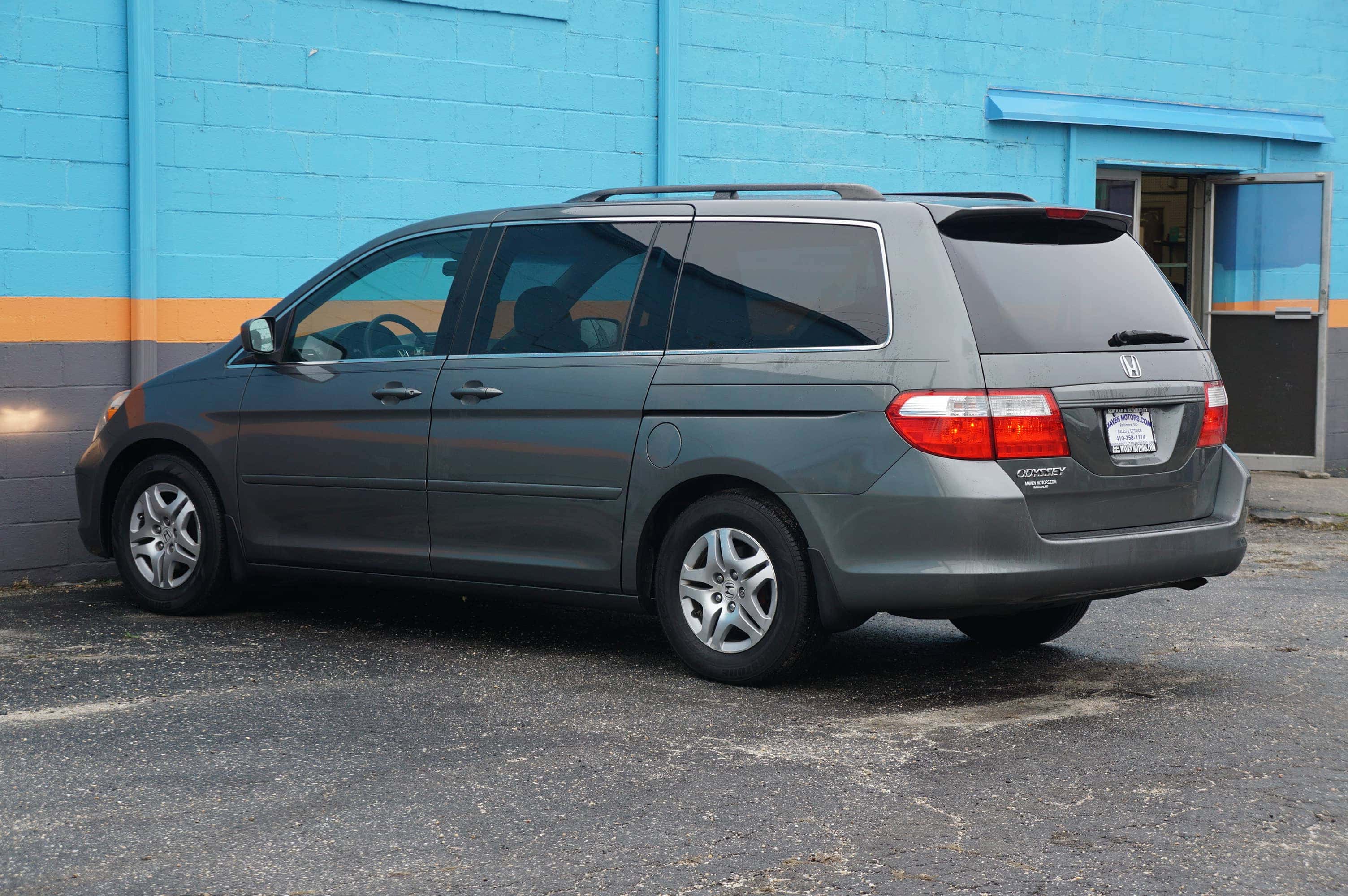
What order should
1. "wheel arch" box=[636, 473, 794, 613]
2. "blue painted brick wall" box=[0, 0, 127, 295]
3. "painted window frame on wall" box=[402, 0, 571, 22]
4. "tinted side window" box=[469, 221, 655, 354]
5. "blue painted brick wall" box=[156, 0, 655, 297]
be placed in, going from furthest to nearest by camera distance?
"painted window frame on wall" box=[402, 0, 571, 22], "blue painted brick wall" box=[156, 0, 655, 297], "blue painted brick wall" box=[0, 0, 127, 295], "tinted side window" box=[469, 221, 655, 354], "wheel arch" box=[636, 473, 794, 613]

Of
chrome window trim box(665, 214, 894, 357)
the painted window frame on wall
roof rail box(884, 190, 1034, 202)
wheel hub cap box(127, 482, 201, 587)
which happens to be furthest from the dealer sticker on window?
the painted window frame on wall

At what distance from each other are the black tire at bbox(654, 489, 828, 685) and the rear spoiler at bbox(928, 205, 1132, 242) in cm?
117

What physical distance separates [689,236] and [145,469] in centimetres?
296

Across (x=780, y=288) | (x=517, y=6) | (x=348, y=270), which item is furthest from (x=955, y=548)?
(x=517, y=6)

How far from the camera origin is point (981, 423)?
16.8ft

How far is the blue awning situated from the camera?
39.7 ft

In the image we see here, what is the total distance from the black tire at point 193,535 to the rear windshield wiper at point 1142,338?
3.94 m

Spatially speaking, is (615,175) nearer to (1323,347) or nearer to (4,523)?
(4,523)

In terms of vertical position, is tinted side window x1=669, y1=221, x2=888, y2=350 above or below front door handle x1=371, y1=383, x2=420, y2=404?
above

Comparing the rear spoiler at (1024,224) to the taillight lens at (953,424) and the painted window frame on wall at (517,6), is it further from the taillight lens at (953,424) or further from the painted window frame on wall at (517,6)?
the painted window frame on wall at (517,6)

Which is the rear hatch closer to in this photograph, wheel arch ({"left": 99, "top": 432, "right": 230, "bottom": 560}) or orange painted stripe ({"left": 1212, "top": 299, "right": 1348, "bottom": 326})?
Result: wheel arch ({"left": 99, "top": 432, "right": 230, "bottom": 560})

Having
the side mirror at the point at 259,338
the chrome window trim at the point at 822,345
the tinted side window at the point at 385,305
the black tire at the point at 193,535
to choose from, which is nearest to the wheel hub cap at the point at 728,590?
the chrome window trim at the point at 822,345

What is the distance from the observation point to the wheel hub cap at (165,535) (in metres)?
7.14

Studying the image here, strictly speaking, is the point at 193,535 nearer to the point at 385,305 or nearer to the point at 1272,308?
the point at 385,305
